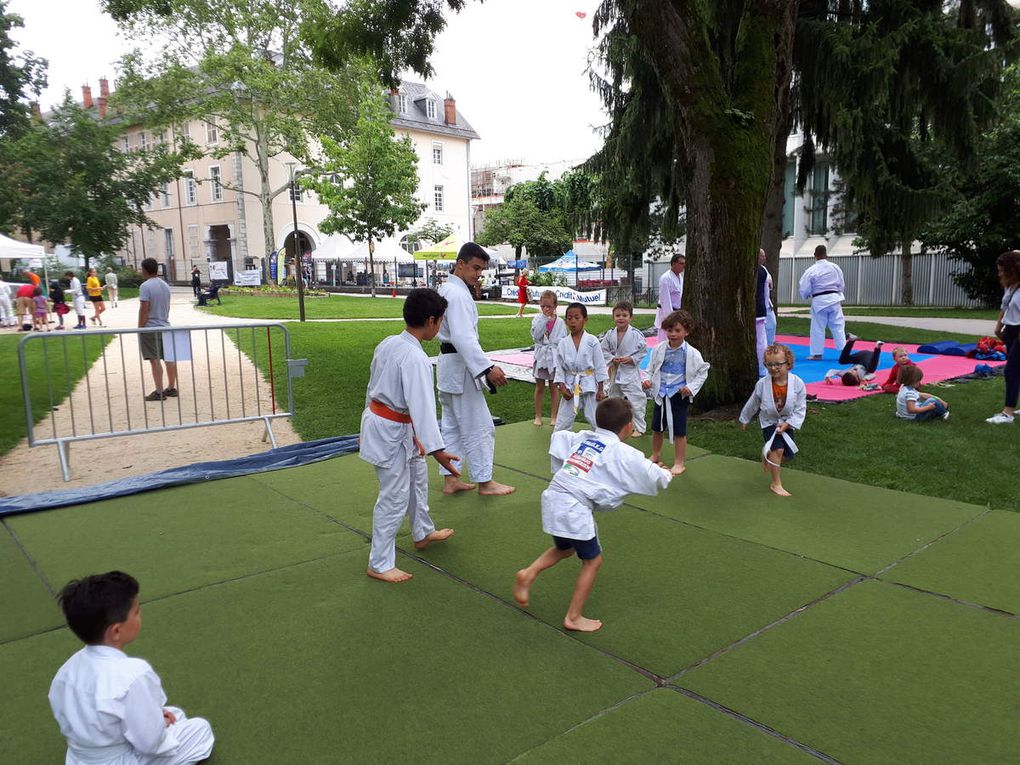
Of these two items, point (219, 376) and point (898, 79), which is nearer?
point (219, 376)

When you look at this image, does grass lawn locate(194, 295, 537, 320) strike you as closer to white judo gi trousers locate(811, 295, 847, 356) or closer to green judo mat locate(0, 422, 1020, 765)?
white judo gi trousers locate(811, 295, 847, 356)

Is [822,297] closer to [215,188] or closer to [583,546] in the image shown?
[583,546]

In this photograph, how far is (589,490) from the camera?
3688 mm

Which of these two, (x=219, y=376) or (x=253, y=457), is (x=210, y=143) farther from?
(x=253, y=457)

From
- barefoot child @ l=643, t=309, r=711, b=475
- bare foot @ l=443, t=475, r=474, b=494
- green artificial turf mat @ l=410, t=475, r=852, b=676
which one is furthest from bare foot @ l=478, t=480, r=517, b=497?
barefoot child @ l=643, t=309, r=711, b=475

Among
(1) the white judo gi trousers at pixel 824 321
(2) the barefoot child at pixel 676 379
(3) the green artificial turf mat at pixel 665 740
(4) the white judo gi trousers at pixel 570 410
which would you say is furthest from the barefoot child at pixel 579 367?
(1) the white judo gi trousers at pixel 824 321

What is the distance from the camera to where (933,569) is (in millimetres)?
4387

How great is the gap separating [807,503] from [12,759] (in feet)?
16.6

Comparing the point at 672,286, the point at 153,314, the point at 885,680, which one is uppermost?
the point at 672,286

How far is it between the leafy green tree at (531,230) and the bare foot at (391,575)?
53.0 meters

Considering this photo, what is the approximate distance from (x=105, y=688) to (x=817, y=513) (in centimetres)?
468

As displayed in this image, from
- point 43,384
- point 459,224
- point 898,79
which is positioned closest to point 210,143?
point 459,224

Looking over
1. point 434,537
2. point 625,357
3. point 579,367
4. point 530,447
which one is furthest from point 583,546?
point 625,357

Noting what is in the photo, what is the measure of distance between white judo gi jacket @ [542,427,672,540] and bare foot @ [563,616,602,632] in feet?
1.44
